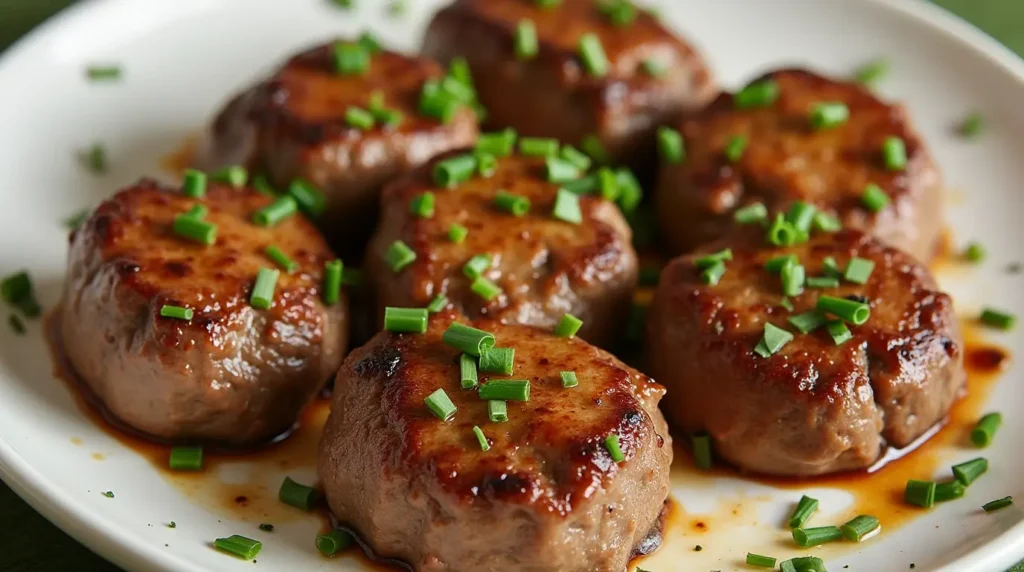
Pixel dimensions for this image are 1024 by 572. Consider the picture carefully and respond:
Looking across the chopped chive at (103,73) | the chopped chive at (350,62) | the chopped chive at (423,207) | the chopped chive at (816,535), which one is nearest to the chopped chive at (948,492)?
the chopped chive at (816,535)

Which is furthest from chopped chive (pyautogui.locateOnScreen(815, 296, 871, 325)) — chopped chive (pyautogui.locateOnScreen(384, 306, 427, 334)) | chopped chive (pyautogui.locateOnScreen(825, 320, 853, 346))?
chopped chive (pyautogui.locateOnScreen(384, 306, 427, 334))

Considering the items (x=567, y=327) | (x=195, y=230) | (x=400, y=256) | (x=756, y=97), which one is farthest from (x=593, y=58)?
(x=195, y=230)

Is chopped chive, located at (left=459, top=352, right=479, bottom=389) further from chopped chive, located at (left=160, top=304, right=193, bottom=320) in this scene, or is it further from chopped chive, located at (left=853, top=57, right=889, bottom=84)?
chopped chive, located at (left=853, top=57, right=889, bottom=84)

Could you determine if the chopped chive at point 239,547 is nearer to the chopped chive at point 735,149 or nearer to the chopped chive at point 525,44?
the chopped chive at point 735,149

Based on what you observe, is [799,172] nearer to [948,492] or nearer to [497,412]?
[948,492]

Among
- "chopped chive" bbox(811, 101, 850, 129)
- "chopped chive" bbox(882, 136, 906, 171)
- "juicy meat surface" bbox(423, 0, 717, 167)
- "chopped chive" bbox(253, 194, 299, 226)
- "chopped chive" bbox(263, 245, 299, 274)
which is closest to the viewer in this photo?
"chopped chive" bbox(263, 245, 299, 274)
